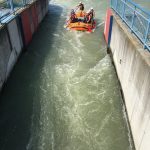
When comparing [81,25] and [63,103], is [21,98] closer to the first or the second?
[63,103]

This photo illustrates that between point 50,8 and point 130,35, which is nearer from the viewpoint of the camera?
point 130,35

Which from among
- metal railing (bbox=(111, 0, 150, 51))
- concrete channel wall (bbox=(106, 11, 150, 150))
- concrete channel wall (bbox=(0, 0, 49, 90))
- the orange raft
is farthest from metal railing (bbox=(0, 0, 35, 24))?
concrete channel wall (bbox=(106, 11, 150, 150))

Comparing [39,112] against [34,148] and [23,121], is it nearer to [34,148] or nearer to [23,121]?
[23,121]

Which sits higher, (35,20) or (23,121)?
(35,20)

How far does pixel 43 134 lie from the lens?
7398 mm

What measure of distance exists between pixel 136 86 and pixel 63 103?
337cm

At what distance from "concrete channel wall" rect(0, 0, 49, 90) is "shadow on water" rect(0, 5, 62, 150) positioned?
1.59 feet

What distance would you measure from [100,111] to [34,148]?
2946mm

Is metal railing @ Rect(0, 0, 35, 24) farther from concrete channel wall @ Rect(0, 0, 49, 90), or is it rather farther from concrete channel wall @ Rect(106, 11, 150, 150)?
concrete channel wall @ Rect(106, 11, 150, 150)

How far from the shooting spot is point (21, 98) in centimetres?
912

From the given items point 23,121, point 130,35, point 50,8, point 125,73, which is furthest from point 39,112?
point 50,8

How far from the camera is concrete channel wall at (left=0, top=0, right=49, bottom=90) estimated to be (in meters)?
9.73

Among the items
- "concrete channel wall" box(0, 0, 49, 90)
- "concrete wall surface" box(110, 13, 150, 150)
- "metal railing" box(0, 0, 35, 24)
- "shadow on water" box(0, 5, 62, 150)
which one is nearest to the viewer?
"concrete wall surface" box(110, 13, 150, 150)

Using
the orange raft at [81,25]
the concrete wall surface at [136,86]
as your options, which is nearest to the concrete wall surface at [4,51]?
the concrete wall surface at [136,86]
